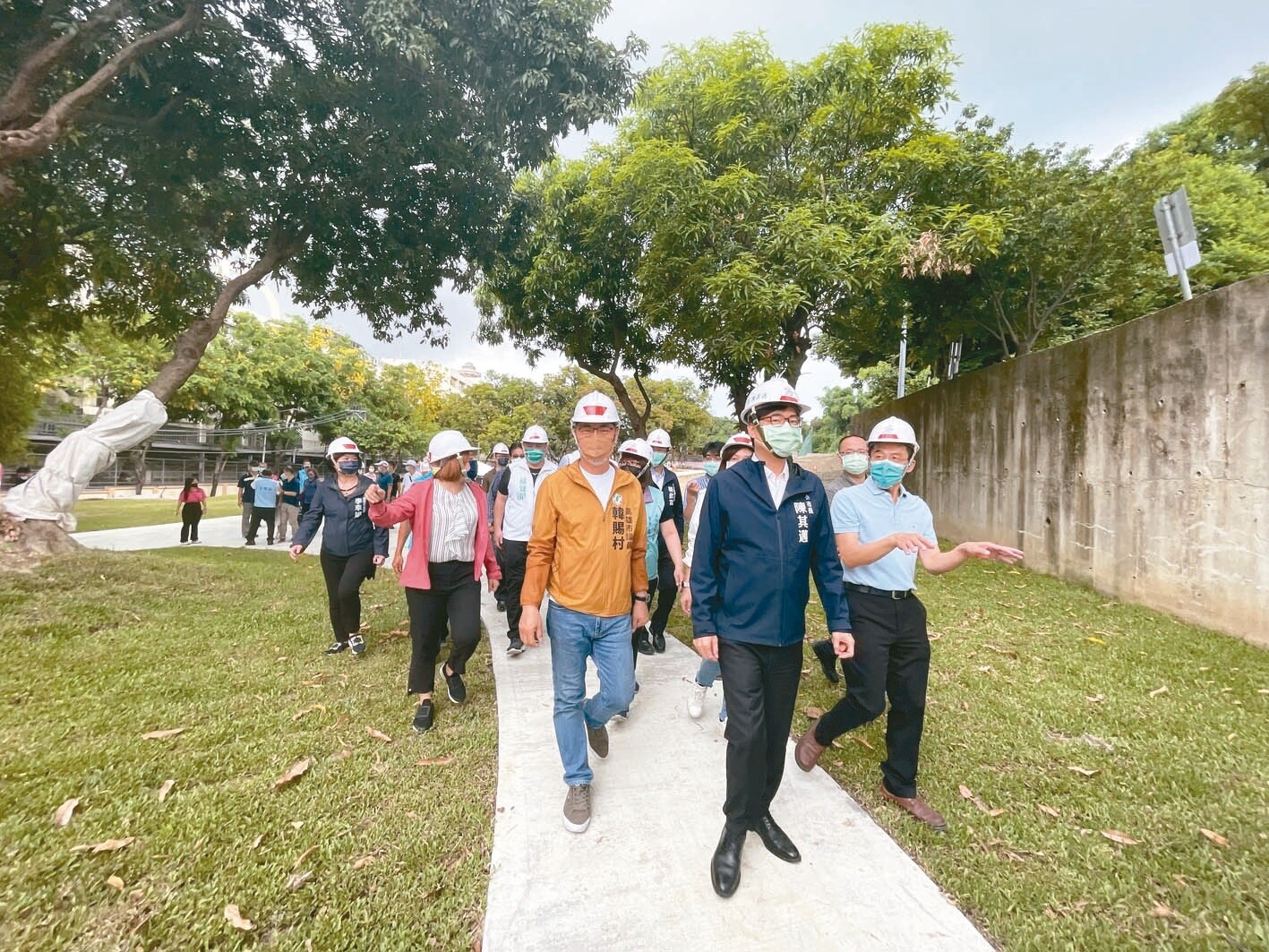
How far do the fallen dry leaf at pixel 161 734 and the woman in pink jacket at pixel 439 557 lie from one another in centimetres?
138

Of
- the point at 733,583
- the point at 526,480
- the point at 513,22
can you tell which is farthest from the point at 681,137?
the point at 733,583

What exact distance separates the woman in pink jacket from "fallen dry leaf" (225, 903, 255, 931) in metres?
1.55

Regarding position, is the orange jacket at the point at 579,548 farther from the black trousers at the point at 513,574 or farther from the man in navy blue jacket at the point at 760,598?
the black trousers at the point at 513,574

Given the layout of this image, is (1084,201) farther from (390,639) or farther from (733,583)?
(390,639)

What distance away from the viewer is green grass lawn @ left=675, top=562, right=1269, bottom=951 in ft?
7.24

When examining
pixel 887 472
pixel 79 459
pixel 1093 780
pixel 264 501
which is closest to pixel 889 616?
pixel 887 472

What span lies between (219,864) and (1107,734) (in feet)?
15.8

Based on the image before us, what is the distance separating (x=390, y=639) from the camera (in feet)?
18.6

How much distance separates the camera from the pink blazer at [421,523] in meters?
3.72

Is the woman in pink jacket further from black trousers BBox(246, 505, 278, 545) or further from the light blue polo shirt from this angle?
black trousers BBox(246, 505, 278, 545)

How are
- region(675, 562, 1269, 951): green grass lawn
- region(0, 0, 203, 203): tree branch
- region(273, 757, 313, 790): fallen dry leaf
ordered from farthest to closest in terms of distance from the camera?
1. region(0, 0, 203, 203): tree branch
2. region(273, 757, 313, 790): fallen dry leaf
3. region(675, 562, 1269, 951): green grass lawn

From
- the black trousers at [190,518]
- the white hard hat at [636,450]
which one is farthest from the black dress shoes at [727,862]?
the black trousers at [190,518]

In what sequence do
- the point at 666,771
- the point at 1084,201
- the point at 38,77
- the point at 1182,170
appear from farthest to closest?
1. the point at 1182,170
2. the point at 1084,201
3. the point at 38,77
4. the point at 666,771

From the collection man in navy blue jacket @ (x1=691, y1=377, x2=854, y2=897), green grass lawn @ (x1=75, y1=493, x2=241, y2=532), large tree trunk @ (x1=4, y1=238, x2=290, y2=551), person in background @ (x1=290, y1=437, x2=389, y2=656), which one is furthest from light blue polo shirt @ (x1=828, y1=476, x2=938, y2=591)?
green grass lawn @ (x1=75, y1=493, x2=241, y2=532)
